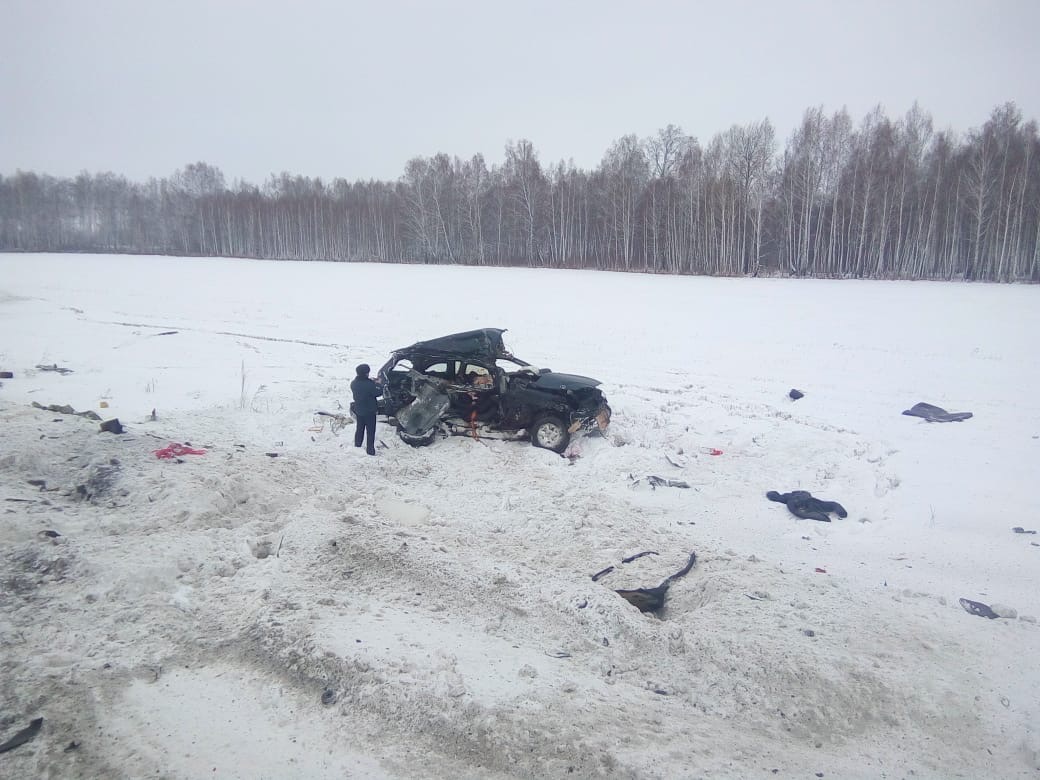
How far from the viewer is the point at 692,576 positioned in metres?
6.10

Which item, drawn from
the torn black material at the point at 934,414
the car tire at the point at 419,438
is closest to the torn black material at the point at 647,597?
the car tire at the point at 419,438

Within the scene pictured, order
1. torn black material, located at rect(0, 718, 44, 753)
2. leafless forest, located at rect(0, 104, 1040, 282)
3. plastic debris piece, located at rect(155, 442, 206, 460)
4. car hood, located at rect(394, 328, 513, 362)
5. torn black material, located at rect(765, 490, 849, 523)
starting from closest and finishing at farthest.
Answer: torn black material, located at rect(0, 718, 44, 753), torn black material, located at rect(765, 490, 849, 523), plastic debris piece, located at rect(155, 442, 206, 460), car hood, located at rect(394, 328, 513, 362), leafless forest, located at rect(0, 104, 1040, 282)

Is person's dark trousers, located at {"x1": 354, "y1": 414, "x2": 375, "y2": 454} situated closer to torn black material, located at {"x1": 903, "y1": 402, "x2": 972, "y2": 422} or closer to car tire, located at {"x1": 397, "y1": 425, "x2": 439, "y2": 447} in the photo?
car tire, located at {"x1": 397, "y1": 425, "x2": 439, "y2": 447}

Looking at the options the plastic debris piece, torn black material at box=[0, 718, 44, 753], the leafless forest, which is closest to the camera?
torn black material at box=[0, 718, 44, 753]

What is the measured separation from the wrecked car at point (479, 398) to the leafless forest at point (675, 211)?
1737 inches

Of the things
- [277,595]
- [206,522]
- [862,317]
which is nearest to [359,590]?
[277,595]

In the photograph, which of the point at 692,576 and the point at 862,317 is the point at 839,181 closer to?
the point at 862,317

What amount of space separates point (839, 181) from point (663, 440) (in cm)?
4759

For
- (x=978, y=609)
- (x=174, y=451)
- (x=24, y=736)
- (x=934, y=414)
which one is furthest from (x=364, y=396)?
(x=934, y=414)

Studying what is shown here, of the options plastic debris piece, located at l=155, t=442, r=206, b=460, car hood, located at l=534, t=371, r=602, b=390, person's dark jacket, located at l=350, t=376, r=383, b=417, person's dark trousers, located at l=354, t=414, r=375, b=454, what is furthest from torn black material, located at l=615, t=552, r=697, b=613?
plastic debris piece, located at l=155, t=442, r=206, b=460

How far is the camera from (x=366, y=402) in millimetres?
9547

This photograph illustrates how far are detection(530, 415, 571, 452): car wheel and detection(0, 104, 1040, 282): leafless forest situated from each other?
44.7 m

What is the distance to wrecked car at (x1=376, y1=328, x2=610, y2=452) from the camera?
10109mm

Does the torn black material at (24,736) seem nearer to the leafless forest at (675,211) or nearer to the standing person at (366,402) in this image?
the standing person at (366,402)
